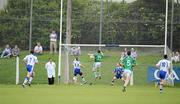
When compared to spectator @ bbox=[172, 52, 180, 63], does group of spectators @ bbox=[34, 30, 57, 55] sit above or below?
above

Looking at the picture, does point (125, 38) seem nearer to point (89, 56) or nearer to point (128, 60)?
point (89, 56)

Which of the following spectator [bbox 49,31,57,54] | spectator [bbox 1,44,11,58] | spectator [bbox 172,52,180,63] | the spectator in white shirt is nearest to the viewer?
the spectator in white shirt

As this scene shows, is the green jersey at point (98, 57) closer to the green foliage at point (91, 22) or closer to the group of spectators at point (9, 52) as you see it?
the green foliage at point (91, 22)

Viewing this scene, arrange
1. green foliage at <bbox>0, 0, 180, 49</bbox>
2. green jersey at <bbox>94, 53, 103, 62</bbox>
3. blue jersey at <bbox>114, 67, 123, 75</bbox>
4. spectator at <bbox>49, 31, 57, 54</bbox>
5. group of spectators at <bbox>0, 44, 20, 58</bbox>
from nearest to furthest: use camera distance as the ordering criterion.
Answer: blue jersey at <bbox>114, 67, 123, 75</bbox> < green jersey at <bbox>94, 53, 103, 62</bbox> < green foliage at <bbox>0, 0, 180, 49</bbox> < spectator at <bbox>49, 31, 57, 54</bbox> < group of spectators at <bbox>0, 44, 20, 58</bbox>

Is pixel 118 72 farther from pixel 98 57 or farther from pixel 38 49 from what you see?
pixel 38 49

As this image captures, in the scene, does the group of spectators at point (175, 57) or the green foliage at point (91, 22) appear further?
the green foliage at point (91, 22)

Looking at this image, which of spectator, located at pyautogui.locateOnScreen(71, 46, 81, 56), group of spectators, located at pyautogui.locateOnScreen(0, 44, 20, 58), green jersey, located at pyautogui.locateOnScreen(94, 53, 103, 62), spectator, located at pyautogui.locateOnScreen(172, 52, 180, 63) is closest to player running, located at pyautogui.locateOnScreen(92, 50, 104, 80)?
green jersey, located at pyautogui.locateOnScreen(94, 53, 103, 62)

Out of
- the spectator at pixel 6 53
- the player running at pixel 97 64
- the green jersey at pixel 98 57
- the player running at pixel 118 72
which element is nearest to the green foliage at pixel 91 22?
the spectator at pixel 6 53

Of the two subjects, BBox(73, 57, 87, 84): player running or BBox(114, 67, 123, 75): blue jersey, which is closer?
BBox(114, 67, 123, 75): blue jersey

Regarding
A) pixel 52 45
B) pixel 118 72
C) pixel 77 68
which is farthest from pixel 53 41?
pixel 118 72

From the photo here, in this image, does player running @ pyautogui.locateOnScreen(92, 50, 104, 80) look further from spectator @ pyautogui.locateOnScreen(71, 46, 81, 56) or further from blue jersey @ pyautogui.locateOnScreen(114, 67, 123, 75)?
blue jersey @ pyautogui.locateOnScreen(114, 67, 123, 75)

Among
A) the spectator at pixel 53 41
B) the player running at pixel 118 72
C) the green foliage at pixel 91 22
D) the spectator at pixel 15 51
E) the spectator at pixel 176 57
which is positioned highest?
the green foliage at pixel 91 22

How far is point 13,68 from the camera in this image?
160ft

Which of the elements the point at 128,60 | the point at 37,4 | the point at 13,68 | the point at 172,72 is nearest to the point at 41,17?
the point at 37,4
